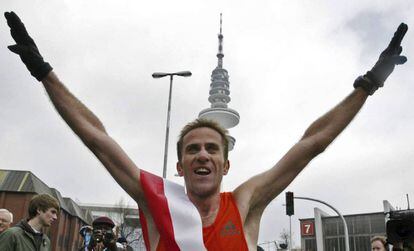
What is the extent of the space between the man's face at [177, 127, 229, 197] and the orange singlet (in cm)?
16

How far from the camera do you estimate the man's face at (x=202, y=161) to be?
242cm

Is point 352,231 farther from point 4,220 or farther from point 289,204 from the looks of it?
point 4,220

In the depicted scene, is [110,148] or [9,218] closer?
[110,148]

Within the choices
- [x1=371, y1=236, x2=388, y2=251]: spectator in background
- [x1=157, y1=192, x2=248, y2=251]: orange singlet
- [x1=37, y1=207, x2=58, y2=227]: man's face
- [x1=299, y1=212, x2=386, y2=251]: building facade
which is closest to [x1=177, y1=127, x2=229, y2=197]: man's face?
[x1=157, y1=192, x2=248, y2=251]: orange singlet

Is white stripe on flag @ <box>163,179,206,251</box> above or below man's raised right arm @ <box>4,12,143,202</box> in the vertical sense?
below

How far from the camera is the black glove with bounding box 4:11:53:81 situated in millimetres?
2348

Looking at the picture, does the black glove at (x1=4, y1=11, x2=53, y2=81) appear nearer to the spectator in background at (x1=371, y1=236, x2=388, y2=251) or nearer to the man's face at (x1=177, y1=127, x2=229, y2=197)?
the man's face at (x1=177, y1=127, x2=229, y2=197)

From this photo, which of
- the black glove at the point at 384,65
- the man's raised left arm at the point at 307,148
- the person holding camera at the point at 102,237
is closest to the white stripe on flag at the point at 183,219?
the man's raised left arm at the point at 307,148

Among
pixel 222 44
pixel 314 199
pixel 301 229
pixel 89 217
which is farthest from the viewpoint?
pixel 222 44

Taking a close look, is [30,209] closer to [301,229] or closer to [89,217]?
[301,229]

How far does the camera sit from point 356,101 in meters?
2.58

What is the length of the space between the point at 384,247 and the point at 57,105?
515cm

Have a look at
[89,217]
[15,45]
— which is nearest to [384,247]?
[15,45]

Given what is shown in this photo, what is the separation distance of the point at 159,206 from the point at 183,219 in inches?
5.7
